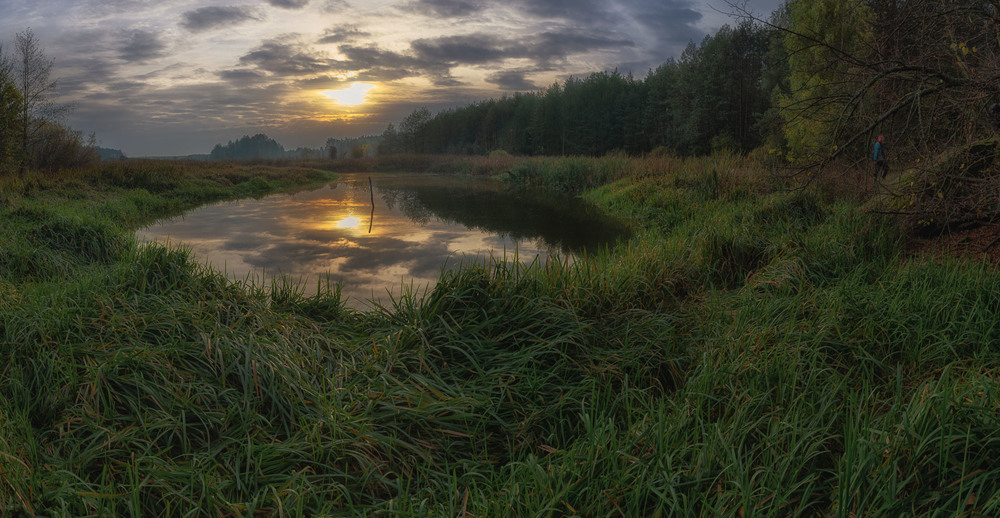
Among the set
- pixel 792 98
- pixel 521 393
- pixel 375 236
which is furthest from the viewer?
pixel 375 236

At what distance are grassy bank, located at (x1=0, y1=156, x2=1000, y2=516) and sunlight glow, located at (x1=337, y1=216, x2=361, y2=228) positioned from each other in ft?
21.6

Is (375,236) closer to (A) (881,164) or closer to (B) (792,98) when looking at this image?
(B) (792,98)

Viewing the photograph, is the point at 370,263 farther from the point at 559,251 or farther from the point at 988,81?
the point at 988,81

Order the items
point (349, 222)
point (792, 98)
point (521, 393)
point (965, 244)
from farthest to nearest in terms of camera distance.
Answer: point (349, 222), point (792, 98), point (965, 244), point (521, 393)

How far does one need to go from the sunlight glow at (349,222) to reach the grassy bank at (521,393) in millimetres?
6597

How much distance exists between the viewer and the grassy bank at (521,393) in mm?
2244

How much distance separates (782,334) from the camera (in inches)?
155

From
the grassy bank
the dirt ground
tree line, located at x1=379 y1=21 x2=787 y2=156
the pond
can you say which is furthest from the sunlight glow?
tree line, located at x1=379 y1=21 x2=787 y2=156

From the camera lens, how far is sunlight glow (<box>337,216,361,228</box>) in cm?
1232

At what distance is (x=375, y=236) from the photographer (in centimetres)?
1079

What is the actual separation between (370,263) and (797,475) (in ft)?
22.2

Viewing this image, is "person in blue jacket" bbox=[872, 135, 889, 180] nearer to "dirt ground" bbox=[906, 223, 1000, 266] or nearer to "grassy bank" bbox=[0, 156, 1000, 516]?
"dirt ground" bbox=[906, 223, 1000, 266]

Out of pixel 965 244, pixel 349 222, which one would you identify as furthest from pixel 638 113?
pixel 965 244

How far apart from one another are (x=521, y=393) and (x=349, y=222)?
33.7ft
